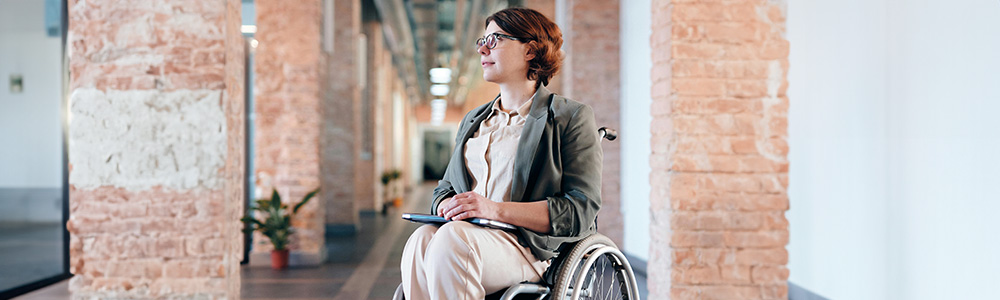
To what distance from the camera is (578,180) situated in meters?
1.68

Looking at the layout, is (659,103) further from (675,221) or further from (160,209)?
(160,209)

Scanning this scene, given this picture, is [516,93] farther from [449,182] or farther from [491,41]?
[449,182]

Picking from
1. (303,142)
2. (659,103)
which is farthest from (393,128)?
(659,103)

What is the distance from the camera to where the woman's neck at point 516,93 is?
1.84m

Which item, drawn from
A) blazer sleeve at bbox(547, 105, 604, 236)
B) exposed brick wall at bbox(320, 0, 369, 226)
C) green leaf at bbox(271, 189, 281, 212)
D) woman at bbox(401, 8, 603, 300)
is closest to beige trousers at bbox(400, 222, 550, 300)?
woman at bbox(401, 8, 603, 300)

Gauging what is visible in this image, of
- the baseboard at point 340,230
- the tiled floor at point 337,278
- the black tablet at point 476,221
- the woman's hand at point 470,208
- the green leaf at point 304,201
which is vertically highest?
the woman's hand at point 470,208

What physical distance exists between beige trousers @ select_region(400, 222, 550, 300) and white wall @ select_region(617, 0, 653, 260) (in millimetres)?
3223

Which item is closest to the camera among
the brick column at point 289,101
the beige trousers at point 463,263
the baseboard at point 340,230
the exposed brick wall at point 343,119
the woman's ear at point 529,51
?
the beige trousers at point 463,263

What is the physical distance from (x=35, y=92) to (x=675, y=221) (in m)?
4.67

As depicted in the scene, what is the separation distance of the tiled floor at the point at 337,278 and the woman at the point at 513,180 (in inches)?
96.0

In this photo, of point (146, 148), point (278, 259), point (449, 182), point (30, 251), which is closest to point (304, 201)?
point (278, 259)

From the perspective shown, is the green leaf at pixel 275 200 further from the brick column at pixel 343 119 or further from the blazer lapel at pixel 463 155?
the blazer lapel at pixel 463 155

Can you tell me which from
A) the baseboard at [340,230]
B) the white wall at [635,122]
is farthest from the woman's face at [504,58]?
the baseboard at [340,230]

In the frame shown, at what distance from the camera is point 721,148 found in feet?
9.26
